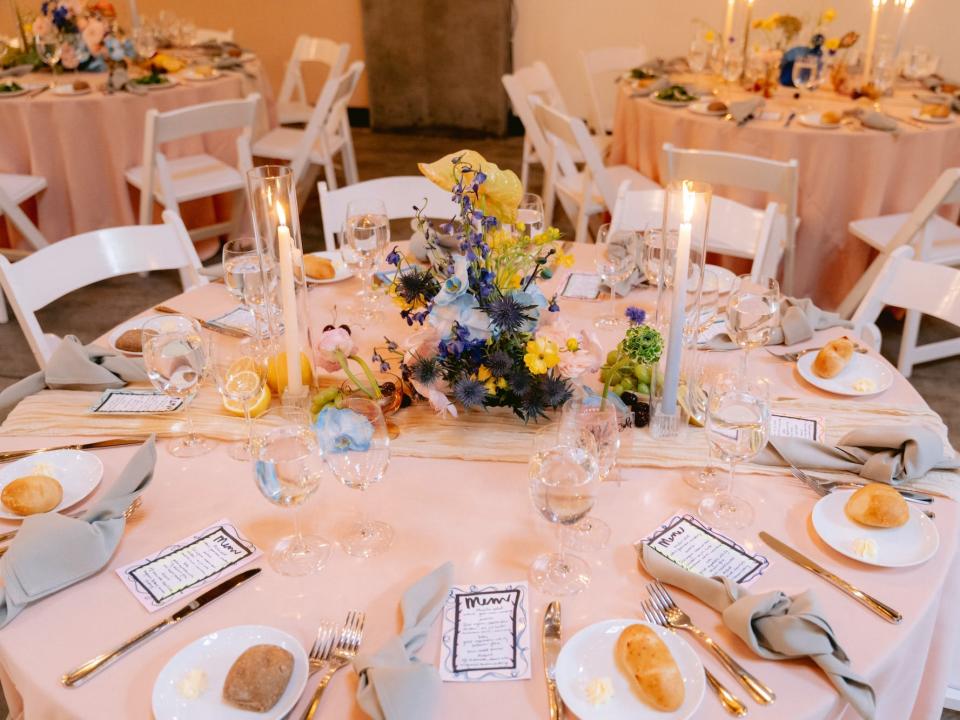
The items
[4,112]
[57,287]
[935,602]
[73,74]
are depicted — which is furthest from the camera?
[73,74]

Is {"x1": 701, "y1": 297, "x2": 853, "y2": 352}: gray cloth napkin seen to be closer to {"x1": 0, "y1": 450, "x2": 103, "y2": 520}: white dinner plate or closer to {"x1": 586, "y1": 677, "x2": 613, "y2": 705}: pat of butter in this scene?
{"x1": 586, "y1": 677, "x2": 613, "y2": 705}: pat of butter

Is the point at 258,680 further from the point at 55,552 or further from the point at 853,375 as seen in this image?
the point at 853,375

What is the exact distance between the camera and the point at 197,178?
3.87 metres

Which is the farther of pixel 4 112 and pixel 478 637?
pixel 4 112

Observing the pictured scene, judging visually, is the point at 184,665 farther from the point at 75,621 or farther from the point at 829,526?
the point at 829,526

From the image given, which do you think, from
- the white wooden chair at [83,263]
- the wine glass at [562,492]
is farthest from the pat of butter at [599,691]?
the white wooden chair at [83,263]

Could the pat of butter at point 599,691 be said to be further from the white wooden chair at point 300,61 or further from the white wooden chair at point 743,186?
the white wooden chair at point 300,61

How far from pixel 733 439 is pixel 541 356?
0.32 metres

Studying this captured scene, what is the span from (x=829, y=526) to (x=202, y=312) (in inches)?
53.6

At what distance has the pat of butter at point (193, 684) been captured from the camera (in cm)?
97

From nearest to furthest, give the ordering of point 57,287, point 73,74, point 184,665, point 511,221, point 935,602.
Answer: point 184,665 < point 935,602 < point 511,221 < point 57,287 < point 73,74

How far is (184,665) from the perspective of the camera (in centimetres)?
100

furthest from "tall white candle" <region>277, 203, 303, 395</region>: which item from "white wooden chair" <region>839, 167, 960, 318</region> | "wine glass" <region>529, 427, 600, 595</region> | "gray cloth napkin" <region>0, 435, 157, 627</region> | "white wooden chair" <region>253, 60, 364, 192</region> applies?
"white wooden chair" <region>253, 60, 364, 192</region>

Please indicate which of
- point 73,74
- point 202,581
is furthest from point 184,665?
point 73,74
